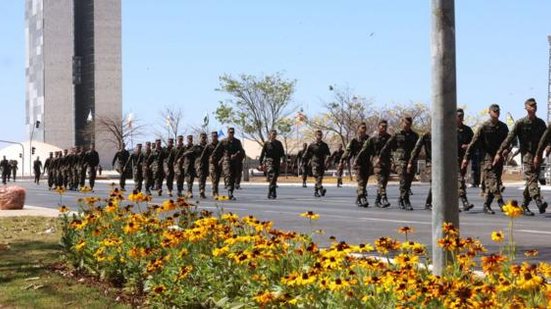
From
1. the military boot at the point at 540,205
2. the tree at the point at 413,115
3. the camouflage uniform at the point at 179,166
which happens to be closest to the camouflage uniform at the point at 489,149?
the military boot at the point at 540,205

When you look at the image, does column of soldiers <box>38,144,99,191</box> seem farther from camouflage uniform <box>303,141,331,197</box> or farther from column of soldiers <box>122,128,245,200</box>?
camouflage uniform <box>303,141,331,197</box>

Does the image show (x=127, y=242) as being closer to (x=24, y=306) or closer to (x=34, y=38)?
(x=24, y=306)

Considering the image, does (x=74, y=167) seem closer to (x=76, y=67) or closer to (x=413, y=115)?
(x=413, y=115)

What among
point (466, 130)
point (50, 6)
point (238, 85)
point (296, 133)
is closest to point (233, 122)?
point (238, 85)

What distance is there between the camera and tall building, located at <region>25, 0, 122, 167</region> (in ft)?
456

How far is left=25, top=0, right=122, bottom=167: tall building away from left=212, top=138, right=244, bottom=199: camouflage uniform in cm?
11399

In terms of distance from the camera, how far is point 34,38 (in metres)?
148

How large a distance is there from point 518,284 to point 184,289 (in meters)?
2.53

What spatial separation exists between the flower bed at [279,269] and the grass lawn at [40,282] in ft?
0.82

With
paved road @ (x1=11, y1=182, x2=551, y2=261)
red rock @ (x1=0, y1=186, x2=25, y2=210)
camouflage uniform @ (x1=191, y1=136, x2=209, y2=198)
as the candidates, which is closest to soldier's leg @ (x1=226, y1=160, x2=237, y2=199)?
camouflage uniform @ (x1=191, y1=136, x2=209, y2=198)

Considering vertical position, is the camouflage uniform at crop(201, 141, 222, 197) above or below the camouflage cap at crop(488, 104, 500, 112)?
below

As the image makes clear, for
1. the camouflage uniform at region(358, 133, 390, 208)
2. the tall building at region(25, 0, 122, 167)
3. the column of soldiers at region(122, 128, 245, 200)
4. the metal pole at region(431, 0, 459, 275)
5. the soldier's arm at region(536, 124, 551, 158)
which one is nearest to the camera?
the metal pole at region(431, 0, 459, 275)

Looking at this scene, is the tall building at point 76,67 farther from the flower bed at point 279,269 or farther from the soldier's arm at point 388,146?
the flower bed at point 279,269

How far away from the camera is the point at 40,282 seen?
7.93 metres
